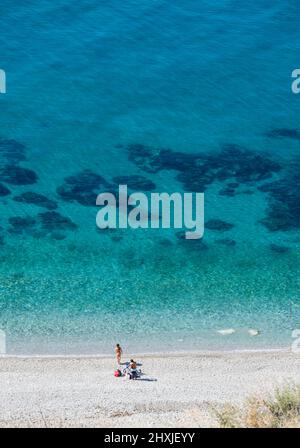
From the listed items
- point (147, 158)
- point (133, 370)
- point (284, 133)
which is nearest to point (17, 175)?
point (147, 158)

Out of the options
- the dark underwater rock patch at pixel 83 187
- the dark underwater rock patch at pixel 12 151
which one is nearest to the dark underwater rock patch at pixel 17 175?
the dark underwater rock patch at pixel 12 151

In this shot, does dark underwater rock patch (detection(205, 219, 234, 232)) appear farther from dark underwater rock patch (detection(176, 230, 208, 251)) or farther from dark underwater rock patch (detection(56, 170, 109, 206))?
dark underwater rock patch (detection(56, 170, 109, 206))

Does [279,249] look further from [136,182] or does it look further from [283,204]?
[136,182]

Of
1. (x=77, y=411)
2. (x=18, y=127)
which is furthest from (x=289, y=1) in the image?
(x=77, y=411)

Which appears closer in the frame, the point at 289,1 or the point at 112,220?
the point at 112,220

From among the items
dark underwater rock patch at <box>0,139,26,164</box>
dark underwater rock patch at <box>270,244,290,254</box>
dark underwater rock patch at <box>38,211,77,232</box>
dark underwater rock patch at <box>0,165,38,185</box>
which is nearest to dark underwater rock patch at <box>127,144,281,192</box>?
dark underwater rock patch at <box>270,244,290,254</box>

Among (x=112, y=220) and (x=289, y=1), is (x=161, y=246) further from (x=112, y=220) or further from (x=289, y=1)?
(x=289, y=1)

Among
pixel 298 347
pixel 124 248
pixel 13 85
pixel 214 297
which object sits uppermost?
pixel 13 85
